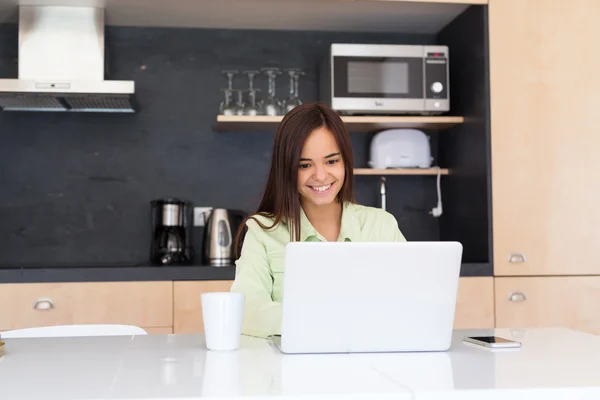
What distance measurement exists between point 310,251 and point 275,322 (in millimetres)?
383

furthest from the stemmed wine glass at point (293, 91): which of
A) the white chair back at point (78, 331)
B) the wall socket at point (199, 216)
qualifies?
the white chair back at point (78, 331)

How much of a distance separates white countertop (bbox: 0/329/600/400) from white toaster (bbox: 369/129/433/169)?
1.82 meters

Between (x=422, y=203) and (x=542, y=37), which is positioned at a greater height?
(x=542, y=37)

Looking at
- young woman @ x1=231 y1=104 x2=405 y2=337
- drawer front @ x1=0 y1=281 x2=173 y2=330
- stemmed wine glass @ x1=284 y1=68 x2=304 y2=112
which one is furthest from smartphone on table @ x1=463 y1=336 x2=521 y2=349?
stemmed wine glass @ x1=284 y1=68 x2=304 y2=112

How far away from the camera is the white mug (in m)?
1.40

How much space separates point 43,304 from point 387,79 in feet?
5.31

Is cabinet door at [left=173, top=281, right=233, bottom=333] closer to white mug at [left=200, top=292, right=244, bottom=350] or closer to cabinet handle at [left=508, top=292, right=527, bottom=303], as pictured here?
cabinet handle at [left=508, top=292, right=527, bottom=303]

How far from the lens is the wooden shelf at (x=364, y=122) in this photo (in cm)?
306

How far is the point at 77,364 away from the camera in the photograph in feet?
4.13

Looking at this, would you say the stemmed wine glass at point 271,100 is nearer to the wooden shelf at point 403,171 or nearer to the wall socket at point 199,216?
the wooden shelf at point 403,171

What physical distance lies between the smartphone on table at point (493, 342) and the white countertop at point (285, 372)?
2 cm

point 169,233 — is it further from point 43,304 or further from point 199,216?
point 43,304

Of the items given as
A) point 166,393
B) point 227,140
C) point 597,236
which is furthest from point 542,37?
point 166,393

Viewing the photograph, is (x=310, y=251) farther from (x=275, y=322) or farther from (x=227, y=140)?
(x=227, y=140)
